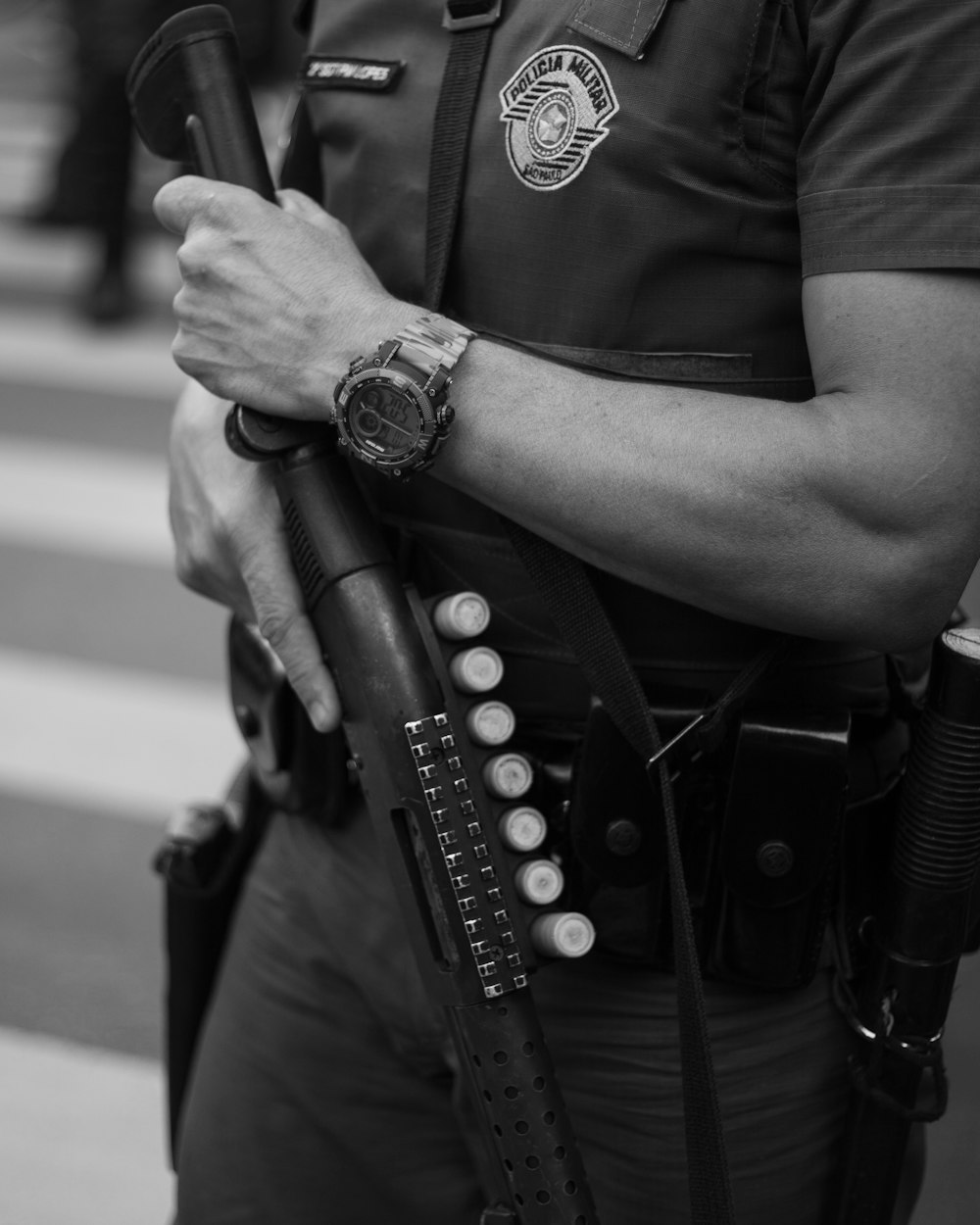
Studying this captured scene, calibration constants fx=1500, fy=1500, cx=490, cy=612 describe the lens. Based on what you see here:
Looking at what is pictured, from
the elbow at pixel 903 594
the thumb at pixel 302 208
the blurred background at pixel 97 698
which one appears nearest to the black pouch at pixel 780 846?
the elbow at pixel 903 594

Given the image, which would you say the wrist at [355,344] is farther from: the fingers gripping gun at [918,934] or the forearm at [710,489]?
the fingers gripping gun at [918,934]

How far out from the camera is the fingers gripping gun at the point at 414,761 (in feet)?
3.81

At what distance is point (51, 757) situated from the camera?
139 inches

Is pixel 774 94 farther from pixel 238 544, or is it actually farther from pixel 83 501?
pixel 83 501

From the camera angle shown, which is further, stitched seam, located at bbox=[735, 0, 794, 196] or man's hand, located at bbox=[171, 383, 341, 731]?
man's hand, located at bbox=[171, 383, 341, 731]

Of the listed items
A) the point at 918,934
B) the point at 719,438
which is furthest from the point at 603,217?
the point at 918,934

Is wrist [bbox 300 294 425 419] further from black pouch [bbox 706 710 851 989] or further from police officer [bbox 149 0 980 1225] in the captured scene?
black pouch [bbox 706 710 851 989]

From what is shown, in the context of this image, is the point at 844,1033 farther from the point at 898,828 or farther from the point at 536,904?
the point at 536,904

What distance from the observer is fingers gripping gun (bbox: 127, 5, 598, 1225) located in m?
1.16

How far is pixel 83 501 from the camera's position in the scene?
495 cm

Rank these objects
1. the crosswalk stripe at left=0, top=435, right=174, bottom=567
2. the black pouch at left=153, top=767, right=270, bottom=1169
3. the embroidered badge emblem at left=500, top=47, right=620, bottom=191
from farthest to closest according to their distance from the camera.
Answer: the crosswalk stripe at left=0, top=435, right=174, bottom=567
the black pouch at left=153, top=767, right=270, bottom=1169
the embroidered badge emblem at left=500, top=47, right=620, bottom=191

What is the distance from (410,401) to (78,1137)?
176 centimetres

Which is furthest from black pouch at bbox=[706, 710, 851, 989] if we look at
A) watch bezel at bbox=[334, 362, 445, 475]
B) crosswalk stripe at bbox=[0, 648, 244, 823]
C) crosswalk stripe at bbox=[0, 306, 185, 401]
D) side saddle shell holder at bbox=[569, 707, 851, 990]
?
crosswalk stripe at bbox=[0, 306, 185, 401]

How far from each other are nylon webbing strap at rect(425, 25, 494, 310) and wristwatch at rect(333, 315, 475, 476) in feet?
0.33
